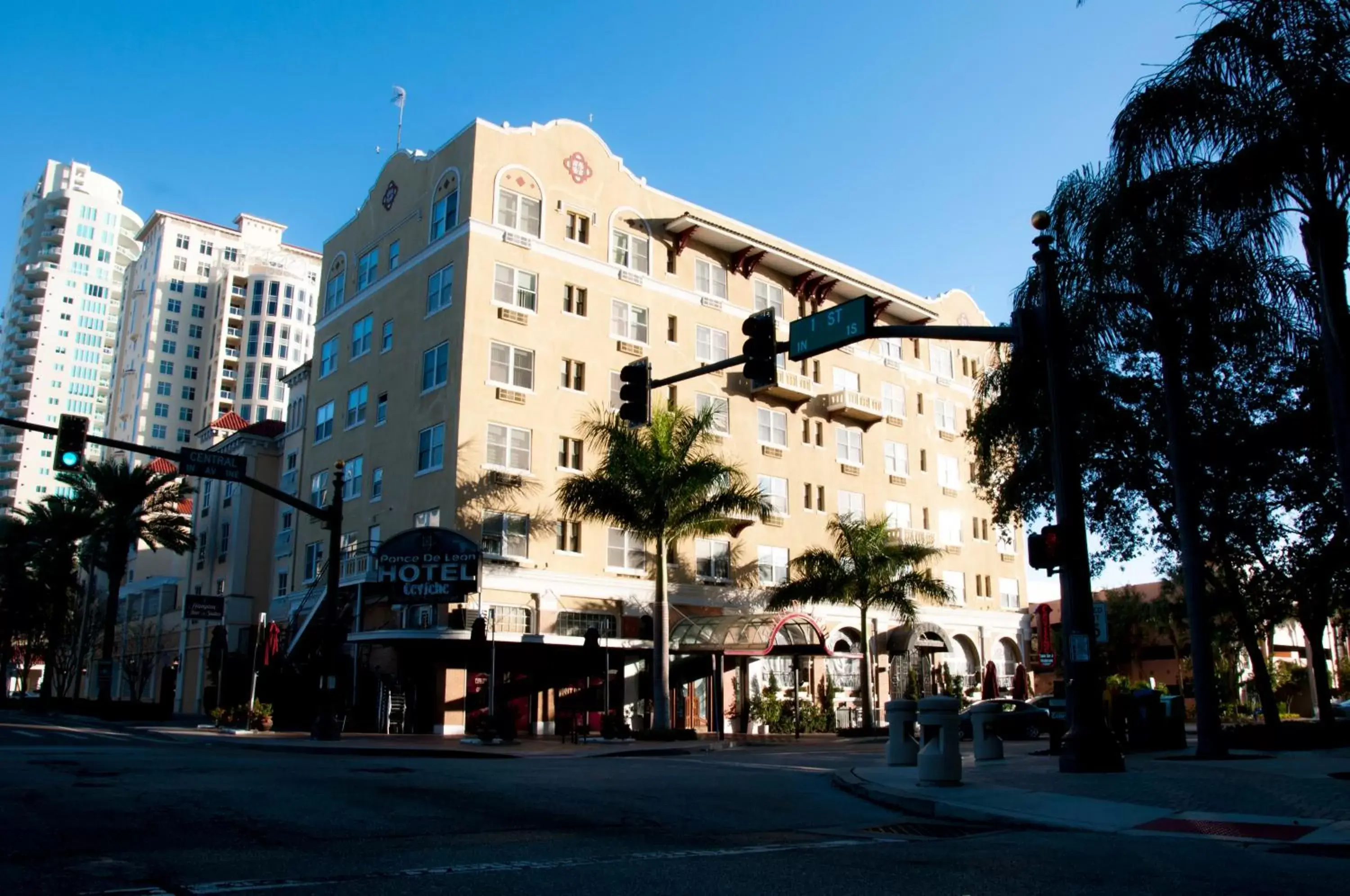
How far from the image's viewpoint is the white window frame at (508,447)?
124 ft

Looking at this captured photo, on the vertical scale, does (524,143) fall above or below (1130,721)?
above

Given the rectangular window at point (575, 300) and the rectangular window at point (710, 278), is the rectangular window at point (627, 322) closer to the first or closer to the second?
the rectangular window at point (575, 300)

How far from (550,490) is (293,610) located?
12.0 m

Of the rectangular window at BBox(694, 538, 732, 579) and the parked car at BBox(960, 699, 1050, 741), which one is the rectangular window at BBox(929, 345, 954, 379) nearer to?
the rectangular window at BBox(694, 538, 732, 579)

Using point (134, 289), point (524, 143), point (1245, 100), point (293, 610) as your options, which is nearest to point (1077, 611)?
point (1245, 100)

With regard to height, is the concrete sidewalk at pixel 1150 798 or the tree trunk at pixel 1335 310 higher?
the tree trunk at pixel 1335 310

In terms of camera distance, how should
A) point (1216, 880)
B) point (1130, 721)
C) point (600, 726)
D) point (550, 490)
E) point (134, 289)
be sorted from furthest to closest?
point (134, 289) → point (550, 490) → point (600, 726) → point (1130, 721) → point (1216, 880)

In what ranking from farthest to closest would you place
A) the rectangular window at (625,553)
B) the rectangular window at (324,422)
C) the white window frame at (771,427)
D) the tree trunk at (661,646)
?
1. the white window frame at (771,427)
2. the rectangular window at (324,422)
3. the rectangular window at (625,553)
4. the tree trunk at (661,646)

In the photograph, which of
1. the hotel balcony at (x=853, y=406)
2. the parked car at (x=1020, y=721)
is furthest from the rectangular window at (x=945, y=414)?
the parked car at (x=1020, y=721)

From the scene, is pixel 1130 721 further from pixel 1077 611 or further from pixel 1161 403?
pixel 1077 611

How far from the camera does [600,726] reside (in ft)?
112

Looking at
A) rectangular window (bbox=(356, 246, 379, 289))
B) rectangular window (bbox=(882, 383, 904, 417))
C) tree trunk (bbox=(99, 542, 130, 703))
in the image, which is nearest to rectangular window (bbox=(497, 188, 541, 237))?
rectangular window (bbox=(356, 246, 379, 289))

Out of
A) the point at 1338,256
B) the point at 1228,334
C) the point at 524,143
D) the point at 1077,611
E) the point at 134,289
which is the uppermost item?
the point at 134,289

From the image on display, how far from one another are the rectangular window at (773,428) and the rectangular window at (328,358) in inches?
705
